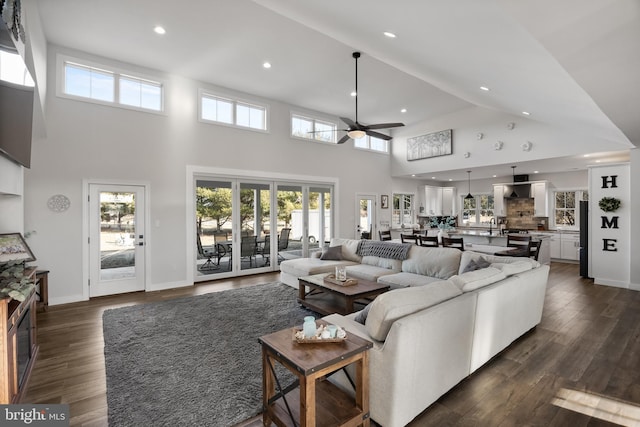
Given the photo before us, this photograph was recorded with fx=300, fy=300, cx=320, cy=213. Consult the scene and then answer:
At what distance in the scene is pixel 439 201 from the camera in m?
10.9

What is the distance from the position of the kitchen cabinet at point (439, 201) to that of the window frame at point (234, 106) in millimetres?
6202

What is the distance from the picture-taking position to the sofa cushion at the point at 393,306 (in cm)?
197

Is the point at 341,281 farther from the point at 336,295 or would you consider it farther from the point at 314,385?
the point at 314,385

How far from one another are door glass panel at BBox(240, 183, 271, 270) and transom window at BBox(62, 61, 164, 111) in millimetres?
2371

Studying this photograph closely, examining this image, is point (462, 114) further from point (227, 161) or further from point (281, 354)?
point (281, 354)

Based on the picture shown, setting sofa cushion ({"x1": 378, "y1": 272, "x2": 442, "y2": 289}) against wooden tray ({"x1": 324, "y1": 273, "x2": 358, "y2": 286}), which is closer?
wooden tray ({"x1": 324, "y1": 273, "x2": 358, "y2": 286})

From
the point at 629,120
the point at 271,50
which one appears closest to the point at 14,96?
the point at 271,50

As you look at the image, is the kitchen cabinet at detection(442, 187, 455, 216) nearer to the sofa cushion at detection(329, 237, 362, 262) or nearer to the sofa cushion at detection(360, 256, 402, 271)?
the sofa cushion at detection(329, 237, 362, 262)

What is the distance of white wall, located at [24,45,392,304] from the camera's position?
4723mm

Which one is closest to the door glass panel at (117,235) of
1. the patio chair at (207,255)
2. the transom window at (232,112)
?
the patio chair at (207,255)

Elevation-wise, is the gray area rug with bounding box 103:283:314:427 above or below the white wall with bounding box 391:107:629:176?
below

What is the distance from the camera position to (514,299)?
299cm

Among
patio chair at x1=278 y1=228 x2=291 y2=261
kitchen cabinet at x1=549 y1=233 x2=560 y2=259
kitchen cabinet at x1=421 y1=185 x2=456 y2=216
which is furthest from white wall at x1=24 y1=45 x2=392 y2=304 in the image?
kitchen cabinet at x1=549 y1=233 x2=560 y2=259

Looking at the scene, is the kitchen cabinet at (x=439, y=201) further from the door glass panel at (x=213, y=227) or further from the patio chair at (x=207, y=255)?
the patio chair at (x=207, y=255)
